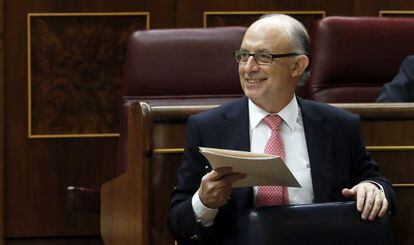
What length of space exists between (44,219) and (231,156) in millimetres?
1736

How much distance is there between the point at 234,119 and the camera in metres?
1.85

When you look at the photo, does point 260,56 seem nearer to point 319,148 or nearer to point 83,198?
point 319,148

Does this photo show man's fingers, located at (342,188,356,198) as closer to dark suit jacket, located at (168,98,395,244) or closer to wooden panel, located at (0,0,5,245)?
dark suit jacket, located at (168,98,395,244)

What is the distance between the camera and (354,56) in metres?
2.72

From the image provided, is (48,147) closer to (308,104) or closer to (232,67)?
(232,67)

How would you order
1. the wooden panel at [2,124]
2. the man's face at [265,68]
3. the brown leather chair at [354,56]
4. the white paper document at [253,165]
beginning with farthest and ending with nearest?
the wooden panel at [2,124] → the brown leather chair at [354,56] → the man's face at [265,68] → the white paper document at [253,165]

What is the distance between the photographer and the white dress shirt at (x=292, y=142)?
1.83 m

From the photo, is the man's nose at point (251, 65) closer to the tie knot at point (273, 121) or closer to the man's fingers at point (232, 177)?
the tie knot at point (273, 121)

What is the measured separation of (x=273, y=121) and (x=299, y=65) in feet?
0.41

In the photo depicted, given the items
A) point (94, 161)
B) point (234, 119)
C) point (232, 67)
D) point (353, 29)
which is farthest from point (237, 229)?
point (94, 161)

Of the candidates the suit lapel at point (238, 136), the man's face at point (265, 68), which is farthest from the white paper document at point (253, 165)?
the man's face at point (265, 68)

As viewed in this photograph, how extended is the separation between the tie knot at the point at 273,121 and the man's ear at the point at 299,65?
0.31ft

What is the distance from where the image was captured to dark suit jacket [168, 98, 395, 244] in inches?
70.3

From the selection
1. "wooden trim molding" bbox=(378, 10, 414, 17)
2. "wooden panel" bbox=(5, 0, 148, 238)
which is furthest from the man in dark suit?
"wooden trim molding" bbox=(378, 10, 414, 17)
